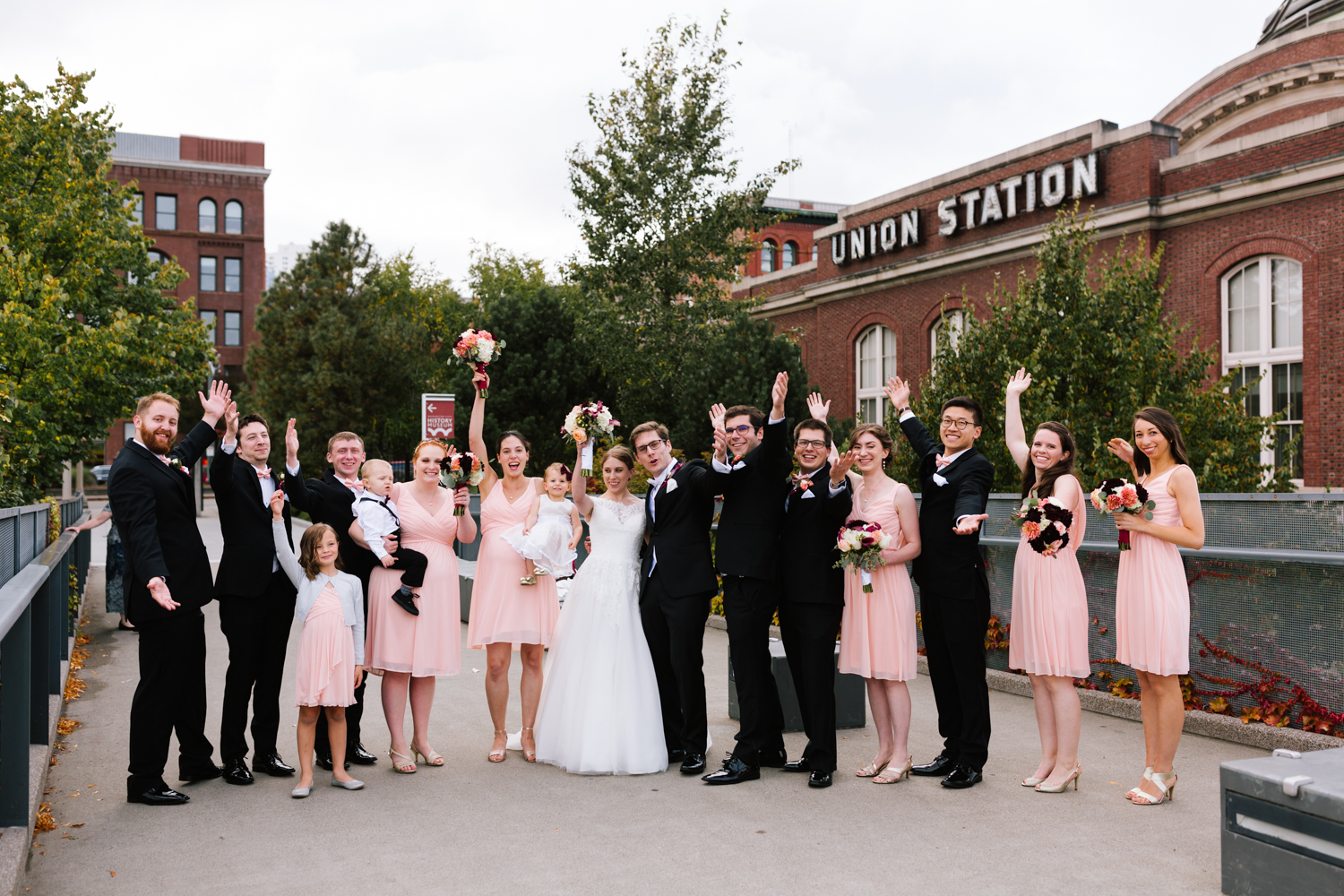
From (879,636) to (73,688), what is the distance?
675 centimetres

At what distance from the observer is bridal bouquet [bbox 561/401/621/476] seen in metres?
6.57

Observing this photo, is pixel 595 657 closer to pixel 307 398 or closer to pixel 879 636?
pixel 879 636

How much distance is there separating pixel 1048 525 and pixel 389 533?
3.79 m

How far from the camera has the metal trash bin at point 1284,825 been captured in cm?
380

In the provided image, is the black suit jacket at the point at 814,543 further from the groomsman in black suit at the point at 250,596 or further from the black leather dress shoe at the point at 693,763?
the groomsman in black suit at the point at 250,596

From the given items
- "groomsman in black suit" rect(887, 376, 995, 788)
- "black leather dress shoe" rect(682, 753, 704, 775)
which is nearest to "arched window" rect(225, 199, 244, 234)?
"black leather dress shoe" rect(682, 753, 704, 775)

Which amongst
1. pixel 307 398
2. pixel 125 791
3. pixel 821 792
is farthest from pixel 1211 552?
pixel 307 398

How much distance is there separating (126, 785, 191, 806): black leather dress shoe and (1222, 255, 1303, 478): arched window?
17.9 metres

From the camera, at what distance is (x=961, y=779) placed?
5.88 metres

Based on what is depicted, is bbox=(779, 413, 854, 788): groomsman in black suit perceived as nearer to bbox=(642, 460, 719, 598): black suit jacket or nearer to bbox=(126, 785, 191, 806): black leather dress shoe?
bbox=(642, 460, 719, 598): black suit jacket

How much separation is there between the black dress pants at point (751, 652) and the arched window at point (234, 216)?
212 ft

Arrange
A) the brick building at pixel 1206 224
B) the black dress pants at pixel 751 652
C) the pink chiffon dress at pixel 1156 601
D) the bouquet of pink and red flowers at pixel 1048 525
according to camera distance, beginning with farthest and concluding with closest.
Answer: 1. the brick building at pixel 1206 224
2. the black dress pants at pixel 751 652
3. the bouquet of pink and red flowers at pixel 1048 525
4. the pink chiffon dress at pixel 1156 601

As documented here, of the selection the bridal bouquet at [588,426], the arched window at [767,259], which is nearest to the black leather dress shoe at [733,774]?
the bridal bouquet at [588,426]

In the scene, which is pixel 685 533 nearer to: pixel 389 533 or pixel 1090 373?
pixel 389 533
